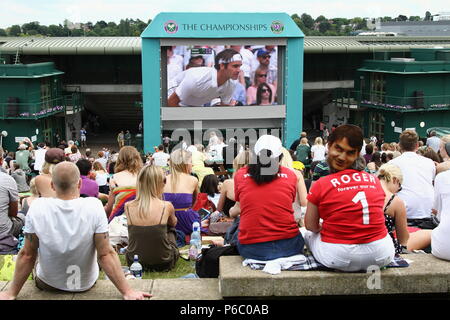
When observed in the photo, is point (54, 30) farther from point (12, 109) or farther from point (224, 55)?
point (224, 55)

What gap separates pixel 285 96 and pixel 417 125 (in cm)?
692

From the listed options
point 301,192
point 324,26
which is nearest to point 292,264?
point 301,192

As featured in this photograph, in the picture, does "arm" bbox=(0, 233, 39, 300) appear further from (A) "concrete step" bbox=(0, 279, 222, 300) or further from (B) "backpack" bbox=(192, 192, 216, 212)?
(B) "backpack" bbox=(192, 192, 216, 212)

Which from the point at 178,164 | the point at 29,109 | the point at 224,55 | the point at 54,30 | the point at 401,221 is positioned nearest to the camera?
the point at 401,221

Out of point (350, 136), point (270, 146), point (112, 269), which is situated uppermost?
point (350, 136)

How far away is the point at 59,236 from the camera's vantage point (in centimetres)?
416

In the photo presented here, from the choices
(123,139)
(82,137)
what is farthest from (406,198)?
(82,137)

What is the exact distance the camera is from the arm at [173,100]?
26.2 metres

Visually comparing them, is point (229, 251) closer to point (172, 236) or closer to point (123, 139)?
point (172, 236)

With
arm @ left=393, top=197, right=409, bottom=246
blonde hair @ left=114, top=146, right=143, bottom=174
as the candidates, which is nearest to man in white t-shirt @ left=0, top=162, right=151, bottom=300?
arm @ left=393, top=197, right=409, bottom=246

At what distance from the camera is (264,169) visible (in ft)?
15.4

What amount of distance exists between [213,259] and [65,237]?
4.45 feet

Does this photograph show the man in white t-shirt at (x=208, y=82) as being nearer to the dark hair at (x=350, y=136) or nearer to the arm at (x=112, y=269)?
the dark hair at (x=350, y=136)
